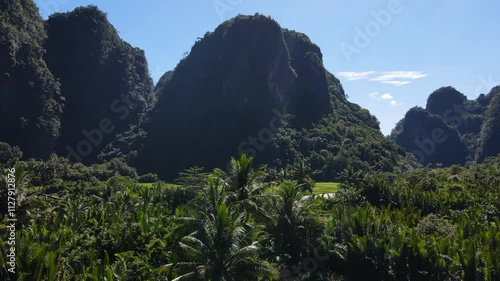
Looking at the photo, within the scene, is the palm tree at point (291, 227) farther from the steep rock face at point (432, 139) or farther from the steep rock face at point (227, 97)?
the steep rock face at point (432, 139)

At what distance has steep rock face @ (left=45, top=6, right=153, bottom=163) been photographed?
338ft

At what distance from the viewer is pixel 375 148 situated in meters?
89.8

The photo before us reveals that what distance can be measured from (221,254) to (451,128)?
431 feet

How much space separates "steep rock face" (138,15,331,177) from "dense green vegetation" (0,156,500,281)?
2208 inches

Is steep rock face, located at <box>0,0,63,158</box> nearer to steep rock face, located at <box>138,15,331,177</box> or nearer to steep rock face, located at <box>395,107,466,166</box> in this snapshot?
steep rock face, located at <box>138,15,331,177</box>

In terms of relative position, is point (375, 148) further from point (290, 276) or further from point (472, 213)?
point (290, 276)

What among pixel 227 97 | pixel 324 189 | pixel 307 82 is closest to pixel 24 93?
pixel 227 97

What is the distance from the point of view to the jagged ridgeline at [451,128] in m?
114

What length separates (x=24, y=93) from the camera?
263ft

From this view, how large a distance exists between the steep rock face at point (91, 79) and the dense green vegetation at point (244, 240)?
7441 centimetres

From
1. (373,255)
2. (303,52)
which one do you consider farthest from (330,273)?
(303,52)

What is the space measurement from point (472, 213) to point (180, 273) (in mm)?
25911

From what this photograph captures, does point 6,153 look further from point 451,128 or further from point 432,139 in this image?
point 451,128

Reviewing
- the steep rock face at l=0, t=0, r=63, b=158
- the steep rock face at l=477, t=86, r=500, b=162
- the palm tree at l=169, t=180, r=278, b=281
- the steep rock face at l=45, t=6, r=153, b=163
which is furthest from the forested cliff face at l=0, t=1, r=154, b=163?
the steep rock face at l=477, t=86, r=500, b=162
